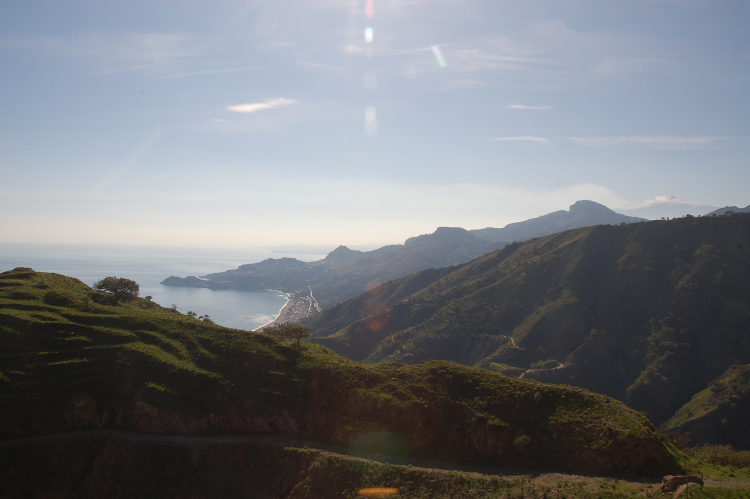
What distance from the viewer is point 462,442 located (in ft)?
86.7

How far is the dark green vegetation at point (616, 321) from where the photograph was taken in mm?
90562

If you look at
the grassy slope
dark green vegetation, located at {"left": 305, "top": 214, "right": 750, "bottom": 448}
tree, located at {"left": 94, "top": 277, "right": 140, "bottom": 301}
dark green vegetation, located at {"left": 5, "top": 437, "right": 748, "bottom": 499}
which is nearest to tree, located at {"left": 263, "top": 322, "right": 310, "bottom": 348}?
dark green vegetation, located at {"left": 5, "top": 437, "right": 748, "bottom": 499}

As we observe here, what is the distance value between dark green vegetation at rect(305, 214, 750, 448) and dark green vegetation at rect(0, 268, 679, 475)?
249 feet

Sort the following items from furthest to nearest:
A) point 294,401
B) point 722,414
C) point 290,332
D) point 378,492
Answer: point 722,414 → point 290,332 → point 294,401 → point 378,492

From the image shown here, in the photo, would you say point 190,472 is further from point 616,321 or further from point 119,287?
point 616,321

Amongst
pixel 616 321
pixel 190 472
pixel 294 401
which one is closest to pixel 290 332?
pixel 294 401

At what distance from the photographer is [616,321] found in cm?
10850

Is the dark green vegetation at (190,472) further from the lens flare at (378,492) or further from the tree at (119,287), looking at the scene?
the tree at (119,287)

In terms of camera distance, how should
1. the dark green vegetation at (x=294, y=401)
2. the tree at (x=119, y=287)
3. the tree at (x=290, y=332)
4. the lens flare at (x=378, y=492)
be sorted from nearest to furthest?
the lens flare at (x=378, y=492) < the dark green vegetation at (x=294, y=401) < the tree at (x=290, y=332) < the tree at (x=119, y=287)

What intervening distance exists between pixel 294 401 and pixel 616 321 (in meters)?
111

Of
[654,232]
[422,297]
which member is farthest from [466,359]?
[654,232]

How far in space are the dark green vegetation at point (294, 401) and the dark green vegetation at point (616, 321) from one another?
76.0 meters

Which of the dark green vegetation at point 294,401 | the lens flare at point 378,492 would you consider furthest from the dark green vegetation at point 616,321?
the lens flare at point 378,492

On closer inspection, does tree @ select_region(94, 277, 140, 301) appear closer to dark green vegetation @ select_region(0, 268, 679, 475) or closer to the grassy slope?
dark green vegetation @ select_region(0, 268, 679, 475)
